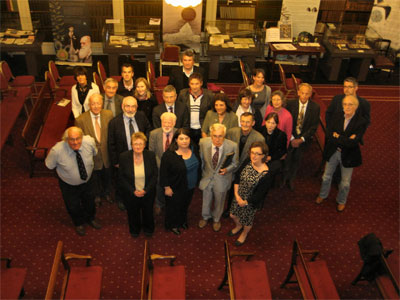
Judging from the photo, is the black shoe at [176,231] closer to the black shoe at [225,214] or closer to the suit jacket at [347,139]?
the black shoe at [225,214]

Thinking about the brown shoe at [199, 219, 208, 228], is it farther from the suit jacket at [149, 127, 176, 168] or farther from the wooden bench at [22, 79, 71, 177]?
the wooden bench at [22, 79, 71, 177]

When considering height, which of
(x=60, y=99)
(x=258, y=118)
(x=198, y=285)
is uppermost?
(x=258, y=118)

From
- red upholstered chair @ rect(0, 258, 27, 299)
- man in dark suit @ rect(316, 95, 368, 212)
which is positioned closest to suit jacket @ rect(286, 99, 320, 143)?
man in dark suit @ rect(316, 95, 368, 212)

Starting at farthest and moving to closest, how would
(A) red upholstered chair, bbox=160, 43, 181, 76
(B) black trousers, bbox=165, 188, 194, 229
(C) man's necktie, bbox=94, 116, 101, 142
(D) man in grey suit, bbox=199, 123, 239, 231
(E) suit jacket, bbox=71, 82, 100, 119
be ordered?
1. (A) red upholstered chair, bbox=160, 43, 181, 76
2. (E) suit jacket, bbox=71, 82, 100, 119
3. (C) man's necktie, bbox=94, 116, 101, 142
4. (B) black trousers, bbox=165, 188, 194, 229
5. (D) man in grey suit, bbox=199, 123, 239, 231

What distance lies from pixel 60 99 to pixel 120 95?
2.36m

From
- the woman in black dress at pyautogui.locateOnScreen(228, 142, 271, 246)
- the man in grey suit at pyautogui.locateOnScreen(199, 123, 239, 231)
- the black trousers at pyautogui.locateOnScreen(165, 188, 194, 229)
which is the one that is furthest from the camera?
the black trousers at pyautogui.locateOnScreen(165, 188, 194, 229)

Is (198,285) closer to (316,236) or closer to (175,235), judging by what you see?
(175,235)

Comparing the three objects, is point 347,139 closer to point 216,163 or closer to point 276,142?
point 276,142

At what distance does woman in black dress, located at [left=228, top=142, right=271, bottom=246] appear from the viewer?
15.6 ft

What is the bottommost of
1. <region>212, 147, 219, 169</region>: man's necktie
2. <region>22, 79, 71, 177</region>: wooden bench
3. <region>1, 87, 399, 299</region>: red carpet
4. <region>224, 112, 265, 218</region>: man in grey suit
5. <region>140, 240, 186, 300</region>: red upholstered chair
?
<region>1, 87, 399, 299</region>: red carpet

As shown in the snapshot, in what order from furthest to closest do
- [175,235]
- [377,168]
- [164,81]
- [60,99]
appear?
[164,81] < [60,99] < [377,168] < [175,235]

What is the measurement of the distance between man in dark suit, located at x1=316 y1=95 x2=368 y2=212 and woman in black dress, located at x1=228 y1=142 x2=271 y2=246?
4.85 feet

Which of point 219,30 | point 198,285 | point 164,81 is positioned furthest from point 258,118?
point 219,30

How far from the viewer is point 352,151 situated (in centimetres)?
579
